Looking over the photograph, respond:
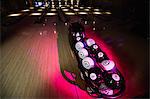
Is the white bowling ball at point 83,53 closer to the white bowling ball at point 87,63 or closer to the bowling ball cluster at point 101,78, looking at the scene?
the bowling ball cluster at point 101,78

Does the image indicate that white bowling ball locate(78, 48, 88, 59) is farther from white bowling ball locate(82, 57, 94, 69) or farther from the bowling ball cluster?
white bowling ball locate(82, 57, 94, 69)

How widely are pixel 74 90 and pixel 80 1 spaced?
3.28 ft

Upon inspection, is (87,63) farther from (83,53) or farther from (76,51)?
(76,51)

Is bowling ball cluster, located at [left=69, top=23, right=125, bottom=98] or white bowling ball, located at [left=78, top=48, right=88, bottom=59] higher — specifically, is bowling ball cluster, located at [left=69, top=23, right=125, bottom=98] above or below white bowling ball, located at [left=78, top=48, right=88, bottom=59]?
below

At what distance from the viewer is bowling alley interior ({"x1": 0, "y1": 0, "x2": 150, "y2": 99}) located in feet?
4.73

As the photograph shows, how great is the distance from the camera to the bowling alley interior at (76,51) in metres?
1.44

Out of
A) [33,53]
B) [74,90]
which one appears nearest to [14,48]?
[33,53]

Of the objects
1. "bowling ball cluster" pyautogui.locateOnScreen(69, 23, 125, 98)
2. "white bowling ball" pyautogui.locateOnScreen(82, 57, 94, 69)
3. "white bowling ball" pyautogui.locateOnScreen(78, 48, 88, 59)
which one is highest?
"white bowling ball" pyautogui.locateOnScreen(78, 48, 88, 59)

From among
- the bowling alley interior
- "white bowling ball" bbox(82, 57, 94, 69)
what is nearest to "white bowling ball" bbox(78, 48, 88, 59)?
the bowling alley interior

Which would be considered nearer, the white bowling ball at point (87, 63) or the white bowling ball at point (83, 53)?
the white bowling ball at point (87, 63)

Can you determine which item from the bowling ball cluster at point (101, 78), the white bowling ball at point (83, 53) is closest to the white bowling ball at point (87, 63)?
the bowling ball cluster at point (101, 78)

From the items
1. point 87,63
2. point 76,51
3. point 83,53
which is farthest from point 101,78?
point 76,51

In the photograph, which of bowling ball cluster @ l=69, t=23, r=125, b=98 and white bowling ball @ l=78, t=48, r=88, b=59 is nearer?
bowling ball cluster @ l=69, t=23, r=125, b=98

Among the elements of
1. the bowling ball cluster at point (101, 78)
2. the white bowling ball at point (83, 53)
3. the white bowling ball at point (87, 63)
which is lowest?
the bowling ball cluster at point (101, 78)
